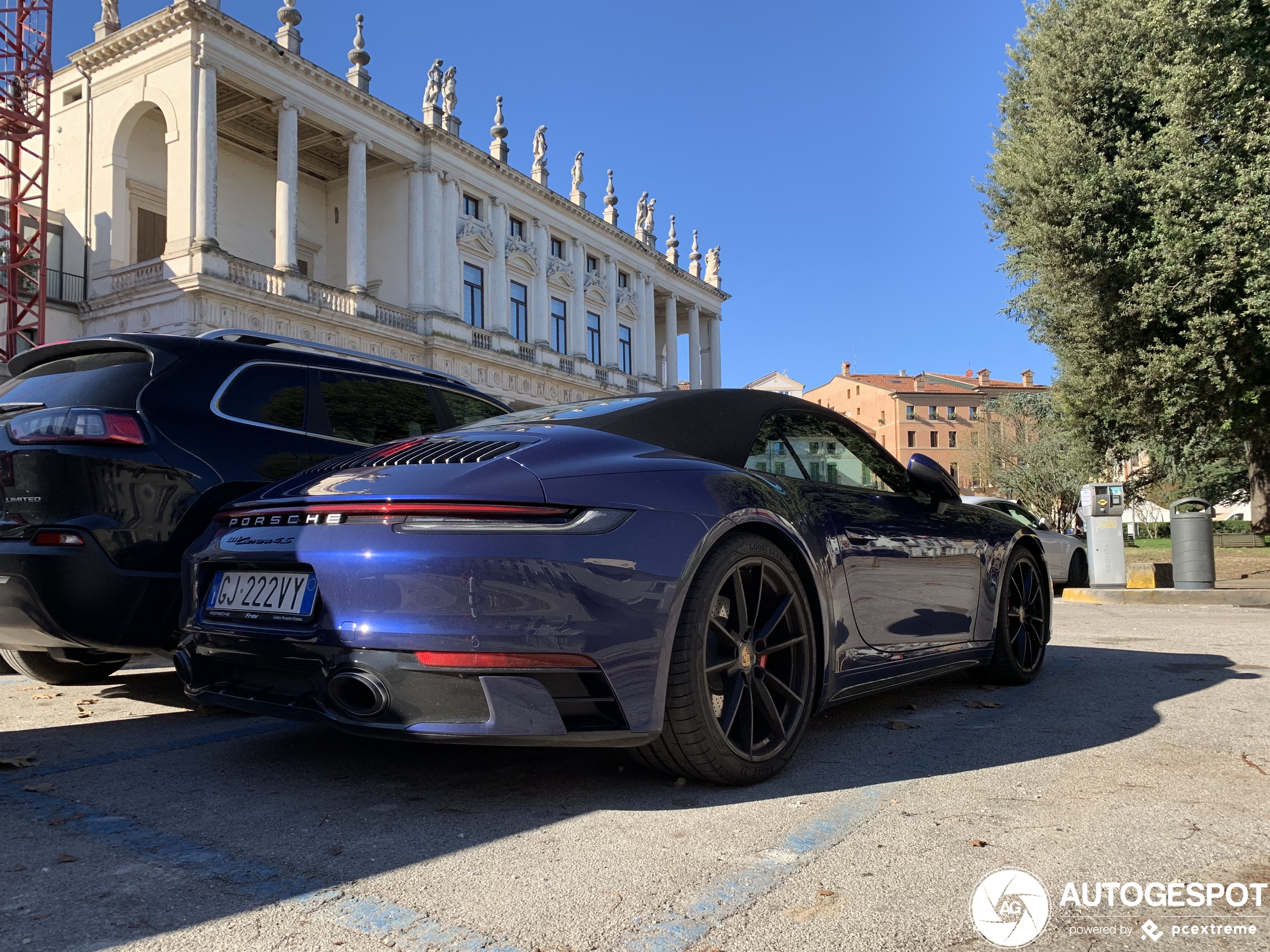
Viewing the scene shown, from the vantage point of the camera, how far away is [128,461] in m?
3.55

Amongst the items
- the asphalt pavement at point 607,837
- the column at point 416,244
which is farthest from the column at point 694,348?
the asphalt pavement at point 607,837

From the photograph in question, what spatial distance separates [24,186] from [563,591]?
33239 mm

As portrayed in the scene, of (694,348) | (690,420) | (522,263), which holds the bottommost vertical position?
(690,420)

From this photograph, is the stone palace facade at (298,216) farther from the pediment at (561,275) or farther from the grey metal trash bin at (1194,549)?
the grey metal trash bin at (1194,549)

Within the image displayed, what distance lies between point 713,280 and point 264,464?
55330 mm

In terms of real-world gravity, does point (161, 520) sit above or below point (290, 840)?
above

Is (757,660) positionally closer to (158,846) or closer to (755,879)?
(755,879)

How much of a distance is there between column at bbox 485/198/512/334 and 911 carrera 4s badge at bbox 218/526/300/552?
3545 centimetres

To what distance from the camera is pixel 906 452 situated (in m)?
88.1

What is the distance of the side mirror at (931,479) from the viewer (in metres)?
4.18

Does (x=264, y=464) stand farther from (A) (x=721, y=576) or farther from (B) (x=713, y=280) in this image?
(B) (x=713, y=280)

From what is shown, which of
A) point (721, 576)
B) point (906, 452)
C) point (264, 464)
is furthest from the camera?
point (906, 452)

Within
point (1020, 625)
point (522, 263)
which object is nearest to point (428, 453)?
point (1020, 625)

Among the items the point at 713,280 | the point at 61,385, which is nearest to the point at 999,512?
the point at 61,385
